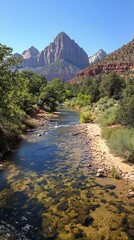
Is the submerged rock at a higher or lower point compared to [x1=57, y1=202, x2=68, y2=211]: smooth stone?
lower

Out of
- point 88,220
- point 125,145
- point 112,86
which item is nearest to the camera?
point 88,220

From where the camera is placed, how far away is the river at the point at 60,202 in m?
8.10

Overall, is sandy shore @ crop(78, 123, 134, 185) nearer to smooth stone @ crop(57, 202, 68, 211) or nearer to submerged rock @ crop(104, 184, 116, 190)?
submerged rock @ crop(104, 184, 116, 190)

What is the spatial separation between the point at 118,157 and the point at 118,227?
8.05 m

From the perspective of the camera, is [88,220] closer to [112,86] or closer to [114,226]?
[114,226]

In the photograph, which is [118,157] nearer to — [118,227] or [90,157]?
[90,157]

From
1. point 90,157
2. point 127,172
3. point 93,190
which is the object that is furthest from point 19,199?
point 90,157

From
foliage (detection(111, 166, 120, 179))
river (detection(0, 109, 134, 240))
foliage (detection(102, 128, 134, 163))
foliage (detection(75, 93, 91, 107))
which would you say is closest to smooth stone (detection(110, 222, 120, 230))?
river (detection(0, 109, 134, 240))

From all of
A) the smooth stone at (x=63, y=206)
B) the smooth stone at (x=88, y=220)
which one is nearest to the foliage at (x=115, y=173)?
the smooth stone at (x=63, y=206)

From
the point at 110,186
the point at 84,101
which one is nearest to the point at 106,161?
the point at 110,186

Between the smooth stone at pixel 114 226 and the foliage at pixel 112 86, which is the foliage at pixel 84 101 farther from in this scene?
the smooth stone at pixel 114 226

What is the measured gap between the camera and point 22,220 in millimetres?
8773

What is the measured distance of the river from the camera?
8102mm

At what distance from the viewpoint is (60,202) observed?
1025 centimetres
